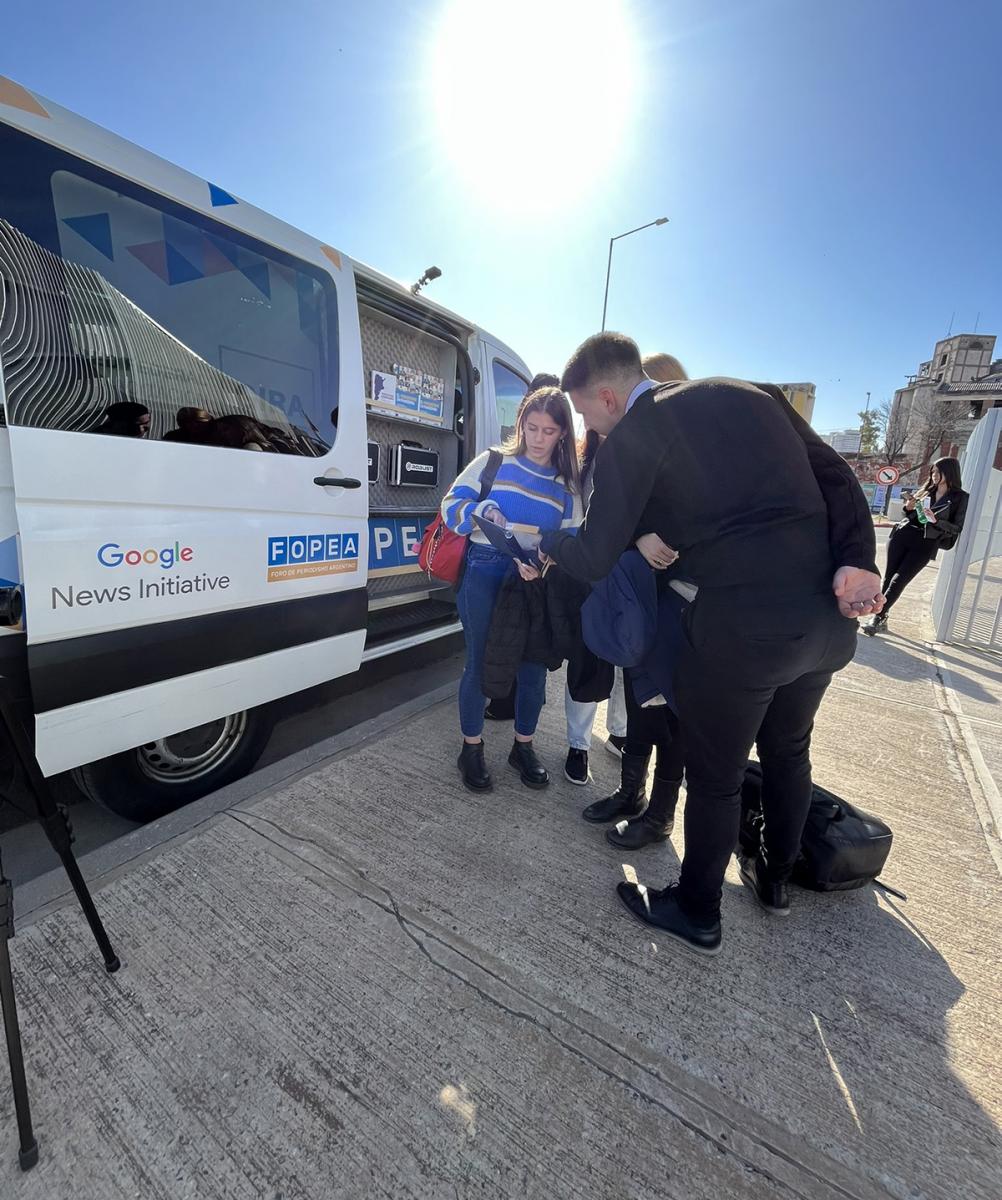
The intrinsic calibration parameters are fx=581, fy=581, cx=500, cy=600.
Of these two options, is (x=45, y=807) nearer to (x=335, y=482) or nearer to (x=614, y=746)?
(x=335, y=482)

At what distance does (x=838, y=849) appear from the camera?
201 cm

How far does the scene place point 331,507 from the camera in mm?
2557

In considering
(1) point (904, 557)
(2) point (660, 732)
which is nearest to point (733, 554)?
(2) point (660, 732)

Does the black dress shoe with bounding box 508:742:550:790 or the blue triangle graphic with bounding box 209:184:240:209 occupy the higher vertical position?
the blue triangle graphic with bounding box 209:184:240:209

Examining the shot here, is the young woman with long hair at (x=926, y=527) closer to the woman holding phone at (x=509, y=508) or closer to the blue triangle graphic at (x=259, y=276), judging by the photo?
the woman holding phone at (x=509, y=508)

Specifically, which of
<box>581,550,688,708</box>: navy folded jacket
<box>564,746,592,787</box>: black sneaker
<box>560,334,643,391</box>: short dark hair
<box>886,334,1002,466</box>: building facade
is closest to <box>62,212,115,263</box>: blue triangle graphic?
<box>560,334,643,391</box>: short dark hair

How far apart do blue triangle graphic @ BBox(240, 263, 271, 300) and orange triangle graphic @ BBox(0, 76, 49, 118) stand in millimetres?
794

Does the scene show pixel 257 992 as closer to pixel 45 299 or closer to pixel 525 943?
pixel 525 943

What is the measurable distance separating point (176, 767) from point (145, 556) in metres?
1.02

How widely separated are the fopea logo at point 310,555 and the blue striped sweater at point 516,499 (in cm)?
50

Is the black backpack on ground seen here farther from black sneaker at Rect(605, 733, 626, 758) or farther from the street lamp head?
the street lamp head

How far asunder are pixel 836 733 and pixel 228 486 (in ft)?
11.5

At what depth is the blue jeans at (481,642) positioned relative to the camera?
8.28ft

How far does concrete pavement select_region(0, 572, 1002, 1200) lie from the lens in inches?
49.2
